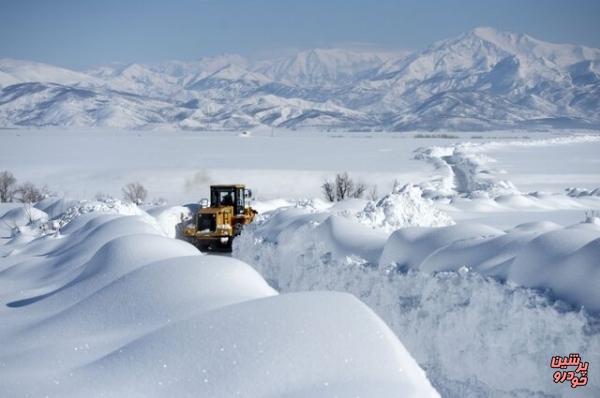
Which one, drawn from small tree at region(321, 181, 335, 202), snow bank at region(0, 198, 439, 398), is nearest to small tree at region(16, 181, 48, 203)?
small tree at region(321, 181, 335, 202)

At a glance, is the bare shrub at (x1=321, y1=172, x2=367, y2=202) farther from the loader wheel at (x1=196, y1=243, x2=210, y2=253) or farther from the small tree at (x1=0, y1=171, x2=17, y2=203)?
the small tree at (x1=0, y1=171, x2=17, y2=203)

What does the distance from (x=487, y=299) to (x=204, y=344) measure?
4.26 meters

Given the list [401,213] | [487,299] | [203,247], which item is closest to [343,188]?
[203,247]

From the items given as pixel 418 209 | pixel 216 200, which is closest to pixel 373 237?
pixel 418 209

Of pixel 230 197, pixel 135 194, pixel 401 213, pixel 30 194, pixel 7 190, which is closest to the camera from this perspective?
pixel 401 213

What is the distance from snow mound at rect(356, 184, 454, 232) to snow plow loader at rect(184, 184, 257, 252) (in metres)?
4.53

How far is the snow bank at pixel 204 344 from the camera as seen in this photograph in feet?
14.6

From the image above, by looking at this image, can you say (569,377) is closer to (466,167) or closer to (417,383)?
(417,383)

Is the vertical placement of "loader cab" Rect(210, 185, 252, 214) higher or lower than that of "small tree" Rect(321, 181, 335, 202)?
higher

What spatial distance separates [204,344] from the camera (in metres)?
4.83

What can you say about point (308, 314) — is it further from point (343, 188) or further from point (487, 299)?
point (343, 188)

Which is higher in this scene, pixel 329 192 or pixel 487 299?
pixel 487 299

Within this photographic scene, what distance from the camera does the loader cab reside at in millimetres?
20641

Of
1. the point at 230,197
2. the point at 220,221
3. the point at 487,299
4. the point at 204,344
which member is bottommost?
the point at 220,221
